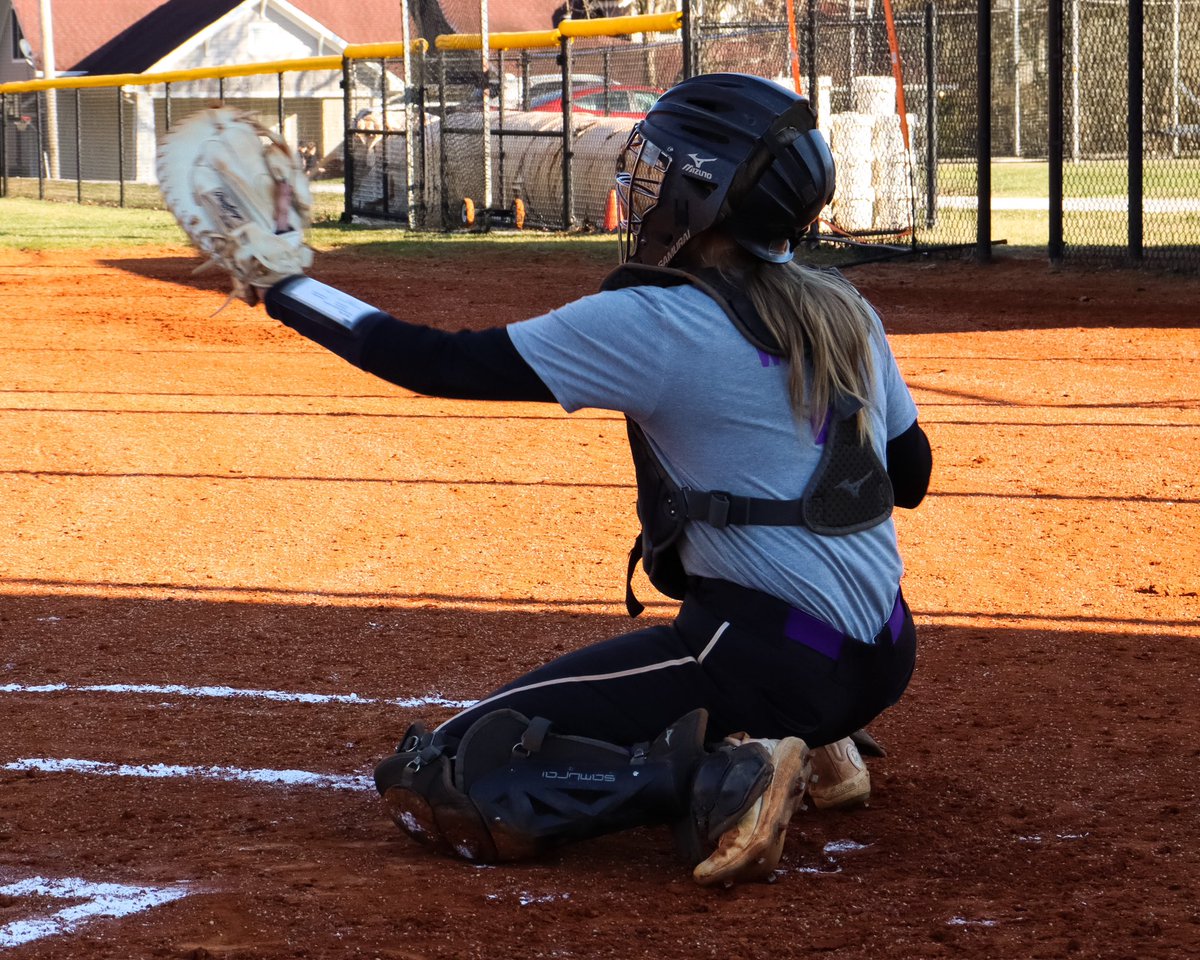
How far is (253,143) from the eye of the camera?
11.0 ft

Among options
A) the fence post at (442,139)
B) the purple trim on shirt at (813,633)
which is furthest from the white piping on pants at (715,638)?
the fence post at (442,139)

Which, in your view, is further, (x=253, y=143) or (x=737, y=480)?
(x=253, y=143)

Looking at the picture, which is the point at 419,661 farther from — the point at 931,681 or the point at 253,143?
the point at 253,143

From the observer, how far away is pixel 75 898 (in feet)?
9.98

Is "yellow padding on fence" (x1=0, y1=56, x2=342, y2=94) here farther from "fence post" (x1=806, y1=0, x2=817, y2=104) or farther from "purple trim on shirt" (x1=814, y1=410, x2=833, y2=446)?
"purple trim on shirt" (x1=814, y1=410, x2=833, y2=446)

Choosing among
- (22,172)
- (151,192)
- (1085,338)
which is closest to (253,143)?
(1085,338)

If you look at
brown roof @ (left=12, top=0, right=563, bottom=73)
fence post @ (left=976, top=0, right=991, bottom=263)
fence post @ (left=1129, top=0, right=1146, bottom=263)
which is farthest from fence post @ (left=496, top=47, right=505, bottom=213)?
brown roof @ (left=12, top=0, right=563, bottom=73)

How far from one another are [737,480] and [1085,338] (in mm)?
8497

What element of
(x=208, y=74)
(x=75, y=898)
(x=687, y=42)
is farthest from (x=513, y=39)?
(x=75, y=898)

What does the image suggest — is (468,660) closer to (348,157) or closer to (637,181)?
(637,181)

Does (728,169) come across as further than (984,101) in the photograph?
No

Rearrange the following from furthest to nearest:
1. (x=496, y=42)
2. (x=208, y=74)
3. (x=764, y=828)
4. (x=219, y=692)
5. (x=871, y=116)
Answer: (x=208, y=74) → (x=496, y=42) → (x=871, y=116) → (x=219, y=692) → (x=764, y=828)

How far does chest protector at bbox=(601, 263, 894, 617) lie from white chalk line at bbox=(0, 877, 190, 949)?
1.20 m

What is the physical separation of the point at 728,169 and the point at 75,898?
1908mm
